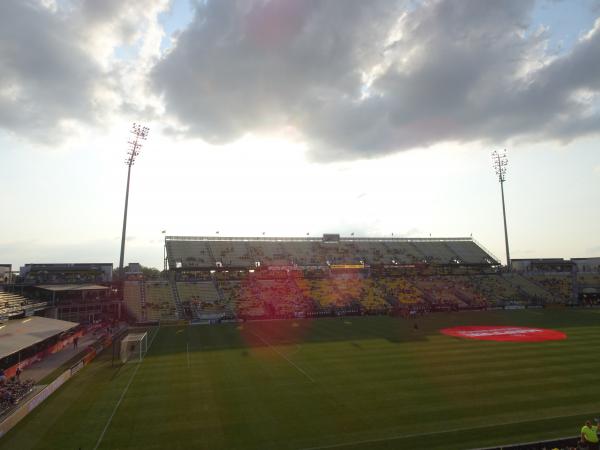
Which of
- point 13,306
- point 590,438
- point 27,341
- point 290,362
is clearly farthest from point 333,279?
point 590,438

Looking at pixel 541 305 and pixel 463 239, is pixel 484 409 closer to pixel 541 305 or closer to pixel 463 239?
pixel 541 305

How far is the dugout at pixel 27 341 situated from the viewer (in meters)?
27.7

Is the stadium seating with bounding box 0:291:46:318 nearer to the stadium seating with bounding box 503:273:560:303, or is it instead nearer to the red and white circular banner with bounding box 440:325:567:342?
the red and white circular banner with bounding box 440:325:567:342

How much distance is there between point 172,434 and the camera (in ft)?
59.8

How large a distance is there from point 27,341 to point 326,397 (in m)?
21.8

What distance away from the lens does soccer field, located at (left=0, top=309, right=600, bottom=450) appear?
58.3 ft

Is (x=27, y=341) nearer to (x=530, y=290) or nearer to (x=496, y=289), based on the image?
(x=496, y=289)

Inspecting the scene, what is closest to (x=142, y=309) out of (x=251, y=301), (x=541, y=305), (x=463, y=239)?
(x=251, y=301)

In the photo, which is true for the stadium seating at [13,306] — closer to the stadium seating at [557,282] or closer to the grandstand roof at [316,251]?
the grandstand roof at [316,251]

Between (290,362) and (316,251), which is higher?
(316,251)

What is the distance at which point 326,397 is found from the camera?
2280 centimetres

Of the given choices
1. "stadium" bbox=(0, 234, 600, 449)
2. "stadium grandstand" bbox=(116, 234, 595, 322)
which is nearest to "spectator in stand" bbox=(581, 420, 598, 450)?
"stadium" bbox=(0, 234, 600, 449)

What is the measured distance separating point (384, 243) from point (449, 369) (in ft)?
219

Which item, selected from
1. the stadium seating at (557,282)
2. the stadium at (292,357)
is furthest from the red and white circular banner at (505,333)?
the stadium seating at (557,282)
